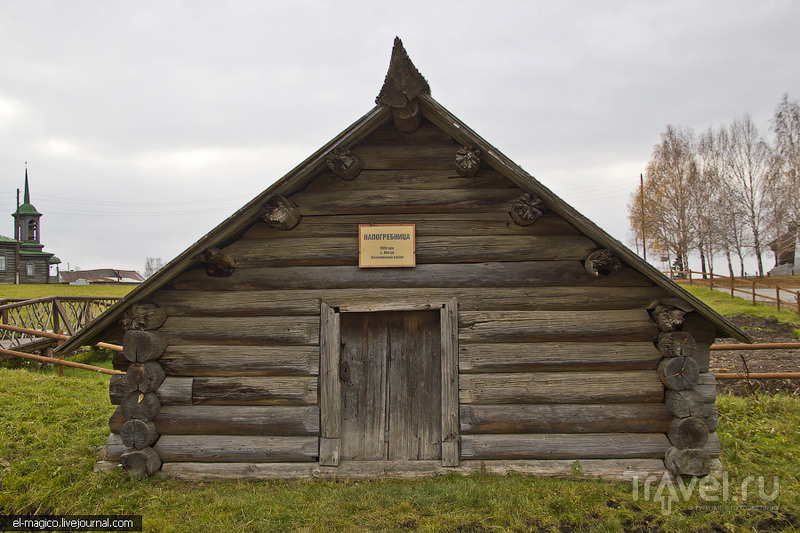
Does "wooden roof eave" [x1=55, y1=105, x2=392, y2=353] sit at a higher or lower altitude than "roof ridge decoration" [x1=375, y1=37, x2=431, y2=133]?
lower

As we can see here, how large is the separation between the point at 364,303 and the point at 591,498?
3341 millimetres

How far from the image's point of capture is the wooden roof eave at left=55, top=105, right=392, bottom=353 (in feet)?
18.6

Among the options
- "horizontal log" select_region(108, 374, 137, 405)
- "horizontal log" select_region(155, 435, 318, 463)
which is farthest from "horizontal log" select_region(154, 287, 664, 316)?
"horizontal log" select_region(155, 435, 318, 463)

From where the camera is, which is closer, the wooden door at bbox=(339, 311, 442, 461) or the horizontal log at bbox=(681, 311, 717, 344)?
the horizontal log at bbox=(681, 311, 717, 344)

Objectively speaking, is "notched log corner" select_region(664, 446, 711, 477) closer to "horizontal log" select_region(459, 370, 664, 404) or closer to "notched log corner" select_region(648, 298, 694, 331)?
"horizontal log" select_region(459, 370, 664, 404)

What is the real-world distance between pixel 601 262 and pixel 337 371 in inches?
136

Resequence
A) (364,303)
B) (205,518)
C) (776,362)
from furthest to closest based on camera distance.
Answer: (776,362), (364,303), (205,518)

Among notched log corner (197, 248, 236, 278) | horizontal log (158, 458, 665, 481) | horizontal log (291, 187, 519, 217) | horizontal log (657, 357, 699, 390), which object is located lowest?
horizontal log (158, 458, 665, 481)

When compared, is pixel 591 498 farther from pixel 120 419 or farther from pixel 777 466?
pixel 120 419

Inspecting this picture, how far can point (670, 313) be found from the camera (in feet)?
18.6

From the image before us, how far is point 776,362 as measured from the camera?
11.0 meters

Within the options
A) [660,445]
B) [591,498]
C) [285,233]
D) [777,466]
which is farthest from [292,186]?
[777,466]

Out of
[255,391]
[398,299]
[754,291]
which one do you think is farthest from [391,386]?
[754,291]

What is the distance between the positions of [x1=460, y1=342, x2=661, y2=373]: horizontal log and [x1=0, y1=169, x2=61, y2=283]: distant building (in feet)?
176
